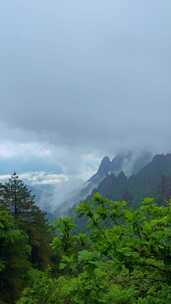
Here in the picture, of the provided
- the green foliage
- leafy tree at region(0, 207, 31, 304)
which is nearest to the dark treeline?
the green foliage

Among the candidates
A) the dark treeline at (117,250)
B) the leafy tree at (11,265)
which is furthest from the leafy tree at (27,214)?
the dark treeline at (117,250)

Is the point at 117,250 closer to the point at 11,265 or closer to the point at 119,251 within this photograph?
the point at 119,251

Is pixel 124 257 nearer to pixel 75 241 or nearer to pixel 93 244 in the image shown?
pixel 93 244

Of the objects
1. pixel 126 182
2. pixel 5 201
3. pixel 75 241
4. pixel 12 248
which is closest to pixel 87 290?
pixel 75 241

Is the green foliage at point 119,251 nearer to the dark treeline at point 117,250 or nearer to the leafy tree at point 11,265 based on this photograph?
the dark treeline at point 117,250

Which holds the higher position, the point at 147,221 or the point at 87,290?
the point at 147,221

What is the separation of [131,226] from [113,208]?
0.45 metres

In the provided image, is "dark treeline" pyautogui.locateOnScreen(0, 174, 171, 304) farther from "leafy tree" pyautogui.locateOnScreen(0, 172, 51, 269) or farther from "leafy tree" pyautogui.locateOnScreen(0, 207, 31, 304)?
"leafy tree" pyautogui.locateOnScreen(0, 172, 51, 269)

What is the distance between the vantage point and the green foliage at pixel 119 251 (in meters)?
3.88

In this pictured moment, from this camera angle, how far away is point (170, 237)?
395cm

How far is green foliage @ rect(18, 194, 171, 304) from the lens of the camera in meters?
3.88

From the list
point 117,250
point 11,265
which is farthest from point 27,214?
point 117,250

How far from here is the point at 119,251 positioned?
375 centimetres

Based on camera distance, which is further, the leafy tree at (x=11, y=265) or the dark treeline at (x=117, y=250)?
the leafy tree at (x=11, y=265)
